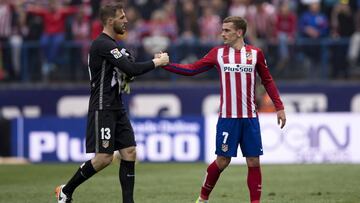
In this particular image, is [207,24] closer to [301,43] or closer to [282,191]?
[301,43]

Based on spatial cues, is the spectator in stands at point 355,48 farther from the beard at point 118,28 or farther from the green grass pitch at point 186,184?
the beard at point 118,28

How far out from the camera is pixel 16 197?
12.7 metres

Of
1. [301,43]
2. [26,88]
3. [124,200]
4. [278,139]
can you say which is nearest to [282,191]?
[124,200]

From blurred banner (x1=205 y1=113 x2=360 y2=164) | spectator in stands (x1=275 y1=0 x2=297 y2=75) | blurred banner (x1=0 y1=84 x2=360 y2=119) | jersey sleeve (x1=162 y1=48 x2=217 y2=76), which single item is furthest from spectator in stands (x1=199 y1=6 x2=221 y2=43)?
jersey sleeve (x1=162 y1=48 x2=217 y2=76)

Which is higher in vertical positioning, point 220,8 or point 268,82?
point 220,8

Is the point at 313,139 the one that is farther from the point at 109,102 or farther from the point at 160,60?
the point at 109,102

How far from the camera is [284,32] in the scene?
2216 cm

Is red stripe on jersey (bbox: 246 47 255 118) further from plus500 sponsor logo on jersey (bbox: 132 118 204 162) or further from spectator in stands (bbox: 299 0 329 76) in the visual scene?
spectator in stands (bbox: 299 0 329 76)

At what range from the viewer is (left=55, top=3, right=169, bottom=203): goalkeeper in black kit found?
10.4m

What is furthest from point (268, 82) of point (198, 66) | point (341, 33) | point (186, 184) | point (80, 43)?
point (80, 43)

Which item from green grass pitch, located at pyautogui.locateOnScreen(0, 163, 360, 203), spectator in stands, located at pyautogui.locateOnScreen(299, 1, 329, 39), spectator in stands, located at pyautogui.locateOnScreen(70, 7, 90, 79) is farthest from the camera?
spectator in stands, located at pyautogui.locateOnScreen(70, 7, 90, 79)

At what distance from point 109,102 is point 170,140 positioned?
35.9ft

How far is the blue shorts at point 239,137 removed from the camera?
10.6 meters

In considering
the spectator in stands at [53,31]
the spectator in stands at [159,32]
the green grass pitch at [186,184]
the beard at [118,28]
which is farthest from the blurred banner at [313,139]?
the beard at [118,28]
